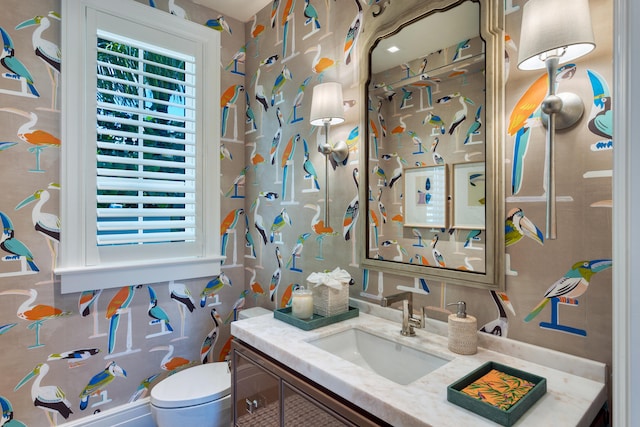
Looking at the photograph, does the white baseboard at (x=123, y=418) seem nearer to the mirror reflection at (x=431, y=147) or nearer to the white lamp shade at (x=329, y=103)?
the mirror reflection at (x=431, y=147)

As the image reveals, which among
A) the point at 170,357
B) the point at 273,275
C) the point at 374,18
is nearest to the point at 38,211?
the point at 170,357

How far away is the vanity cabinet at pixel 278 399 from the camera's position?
102 cm

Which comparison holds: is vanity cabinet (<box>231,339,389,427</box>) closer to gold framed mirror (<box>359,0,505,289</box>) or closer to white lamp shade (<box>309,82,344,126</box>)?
gold framed mirror (<box>359,0,505,289</box>)

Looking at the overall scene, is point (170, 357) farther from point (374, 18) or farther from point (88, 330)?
point (374, 18)

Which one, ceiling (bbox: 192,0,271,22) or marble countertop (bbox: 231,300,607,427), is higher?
ceiling (bbox: 192,0,271,22)

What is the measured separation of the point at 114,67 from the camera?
1.95m

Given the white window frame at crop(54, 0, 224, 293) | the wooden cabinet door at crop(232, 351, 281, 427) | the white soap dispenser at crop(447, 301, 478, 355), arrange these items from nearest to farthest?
the white soap dispenser at crop(447, 301, 478, 355) → the wooden cabinet door at crop(232, 351, 281, 427) → the white window frame at crop(54, 0, 224, 293)

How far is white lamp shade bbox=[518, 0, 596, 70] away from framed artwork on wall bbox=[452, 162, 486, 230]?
39 centimetres

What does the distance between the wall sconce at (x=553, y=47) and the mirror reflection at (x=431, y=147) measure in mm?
201

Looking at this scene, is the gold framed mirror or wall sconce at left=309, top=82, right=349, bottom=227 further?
wall sconce at left=309, top=82, right=349, bottom=227

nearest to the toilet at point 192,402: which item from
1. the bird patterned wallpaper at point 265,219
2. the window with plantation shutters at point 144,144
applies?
the bird patterned wallpaper at point 265,219

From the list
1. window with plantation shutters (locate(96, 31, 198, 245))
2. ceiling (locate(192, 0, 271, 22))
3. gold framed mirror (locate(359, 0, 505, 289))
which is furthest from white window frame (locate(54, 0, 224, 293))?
gold framed mirror (locate(359, 0, 505, 289))

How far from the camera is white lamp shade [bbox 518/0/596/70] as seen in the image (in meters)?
0.94

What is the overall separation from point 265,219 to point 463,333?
4.82 feet
